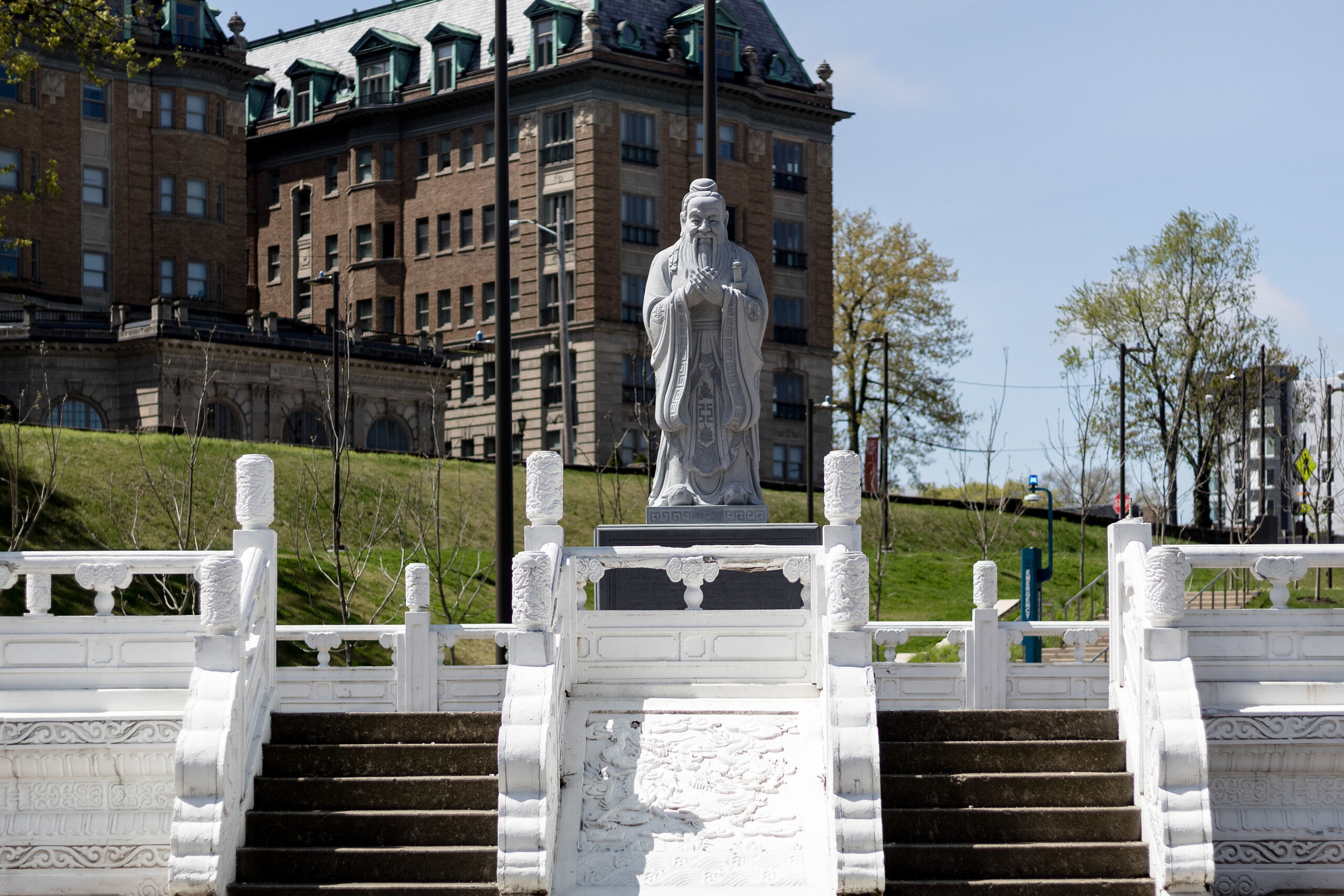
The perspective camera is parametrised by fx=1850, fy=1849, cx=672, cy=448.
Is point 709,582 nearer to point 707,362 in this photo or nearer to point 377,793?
point 707,362

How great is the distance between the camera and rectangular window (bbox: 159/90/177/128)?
A: 63.2 metres

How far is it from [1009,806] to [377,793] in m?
4.49

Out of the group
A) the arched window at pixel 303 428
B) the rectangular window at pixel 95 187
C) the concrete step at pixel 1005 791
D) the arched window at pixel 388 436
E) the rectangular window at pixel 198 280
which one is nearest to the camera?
the concrete step at pixel 1005 791

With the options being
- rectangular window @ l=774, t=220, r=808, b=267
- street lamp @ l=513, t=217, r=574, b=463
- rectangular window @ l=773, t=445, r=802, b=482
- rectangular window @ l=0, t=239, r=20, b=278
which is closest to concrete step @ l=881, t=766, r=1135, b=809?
street lamp @ l=513, t=217, r=574, b=463

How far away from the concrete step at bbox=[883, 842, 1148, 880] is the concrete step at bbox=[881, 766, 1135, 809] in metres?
0.51

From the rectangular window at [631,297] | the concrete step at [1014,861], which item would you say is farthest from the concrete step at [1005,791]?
the rectangular window at [631,297]

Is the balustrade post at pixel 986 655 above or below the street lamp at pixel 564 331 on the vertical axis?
below

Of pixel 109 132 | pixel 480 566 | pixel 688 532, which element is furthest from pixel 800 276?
pixel 688 532

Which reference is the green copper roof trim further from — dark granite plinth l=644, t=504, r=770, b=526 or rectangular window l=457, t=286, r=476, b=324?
dark granite plinth l=644, t=504, r=770, b=526

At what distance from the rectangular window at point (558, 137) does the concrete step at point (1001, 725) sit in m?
53.2

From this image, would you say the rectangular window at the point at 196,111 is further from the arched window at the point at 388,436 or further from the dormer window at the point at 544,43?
the arched window at the point at 388,436

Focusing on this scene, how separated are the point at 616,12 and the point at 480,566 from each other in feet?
99.3

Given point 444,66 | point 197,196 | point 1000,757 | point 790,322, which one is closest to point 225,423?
point 197,196

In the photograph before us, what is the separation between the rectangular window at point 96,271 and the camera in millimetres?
61125
